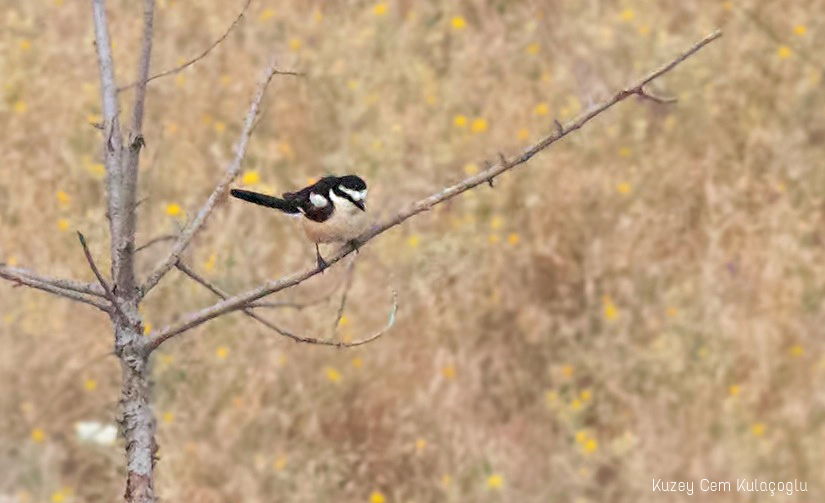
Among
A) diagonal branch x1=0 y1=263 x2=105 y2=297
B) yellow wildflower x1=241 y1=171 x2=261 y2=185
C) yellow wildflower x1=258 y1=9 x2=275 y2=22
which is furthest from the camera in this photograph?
yellow wildflower x1=258 y1=9 x2=275 y2=22

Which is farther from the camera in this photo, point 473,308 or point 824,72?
point 824,72

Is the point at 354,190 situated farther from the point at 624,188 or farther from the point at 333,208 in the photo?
the point at 624,188

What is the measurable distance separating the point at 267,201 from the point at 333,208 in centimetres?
26

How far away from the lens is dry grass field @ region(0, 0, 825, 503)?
4543mm

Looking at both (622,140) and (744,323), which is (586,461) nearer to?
(744,323)

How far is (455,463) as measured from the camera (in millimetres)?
4520

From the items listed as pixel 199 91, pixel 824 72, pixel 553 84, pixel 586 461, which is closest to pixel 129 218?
pixel 586 461

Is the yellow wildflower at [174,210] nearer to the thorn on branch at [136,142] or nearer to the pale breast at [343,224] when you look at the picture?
the pale breast at [343,224]

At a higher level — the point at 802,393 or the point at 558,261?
the point at 558,261

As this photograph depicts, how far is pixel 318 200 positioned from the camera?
9.80ft

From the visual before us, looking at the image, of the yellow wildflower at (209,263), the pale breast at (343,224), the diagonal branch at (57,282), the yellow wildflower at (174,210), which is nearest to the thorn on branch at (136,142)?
the diagonal branch at (57,282)

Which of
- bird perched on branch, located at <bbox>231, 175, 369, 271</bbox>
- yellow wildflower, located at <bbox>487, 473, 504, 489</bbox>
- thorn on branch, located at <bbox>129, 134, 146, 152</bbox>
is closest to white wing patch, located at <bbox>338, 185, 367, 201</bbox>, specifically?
bird perched on branch, located at <bbox>231, 175, 369, 271</bbox>

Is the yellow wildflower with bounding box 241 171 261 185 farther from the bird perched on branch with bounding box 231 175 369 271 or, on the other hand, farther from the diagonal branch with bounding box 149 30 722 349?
the diagonal branch with bounding box 149 30 722 349

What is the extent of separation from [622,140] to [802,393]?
6.11 feet
